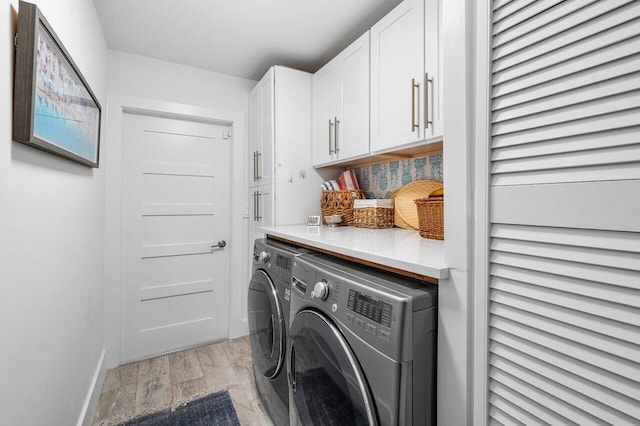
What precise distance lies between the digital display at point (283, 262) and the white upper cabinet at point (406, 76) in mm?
822

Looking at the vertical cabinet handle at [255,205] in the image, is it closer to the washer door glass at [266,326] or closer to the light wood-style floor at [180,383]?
the washer door glass at [266,326]

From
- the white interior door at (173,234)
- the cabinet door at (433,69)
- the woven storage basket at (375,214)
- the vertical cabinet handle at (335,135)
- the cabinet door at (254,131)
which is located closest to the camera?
the cabinet door at (433,69)

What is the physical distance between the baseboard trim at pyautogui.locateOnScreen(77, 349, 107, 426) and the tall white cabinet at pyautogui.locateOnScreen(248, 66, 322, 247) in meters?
1.46

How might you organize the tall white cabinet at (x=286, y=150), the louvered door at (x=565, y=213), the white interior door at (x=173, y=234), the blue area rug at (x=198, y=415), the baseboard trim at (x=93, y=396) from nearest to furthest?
1. the louvered door at (x=565, y=213)
2. the baseboard trim at (x=93, y=396)
3. the blue area rug at (x=198, y=415)
4. the tall white cabinet at (x=286, y=150)
5. the white interior door at (x=173, y=234)

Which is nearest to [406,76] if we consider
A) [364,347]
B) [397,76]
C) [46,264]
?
[397,76]

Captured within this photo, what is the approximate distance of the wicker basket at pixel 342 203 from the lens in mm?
2150

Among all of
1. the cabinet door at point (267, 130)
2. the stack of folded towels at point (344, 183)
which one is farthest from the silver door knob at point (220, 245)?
the stack of folded towels at point (344, 183)

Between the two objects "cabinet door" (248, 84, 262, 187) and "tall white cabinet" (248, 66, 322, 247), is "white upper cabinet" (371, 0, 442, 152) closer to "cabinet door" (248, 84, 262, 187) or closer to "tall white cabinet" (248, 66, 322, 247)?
"tall white cabinet" (248, 66, 322, 247)

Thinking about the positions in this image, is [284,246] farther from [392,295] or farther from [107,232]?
[107,232]

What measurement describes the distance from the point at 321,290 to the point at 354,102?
1.31 m

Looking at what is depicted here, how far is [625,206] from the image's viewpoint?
1.69 ft

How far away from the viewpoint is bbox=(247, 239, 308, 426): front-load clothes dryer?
1.43 metres

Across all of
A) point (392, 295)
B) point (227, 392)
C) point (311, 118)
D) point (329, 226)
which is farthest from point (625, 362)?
point (311, 118)

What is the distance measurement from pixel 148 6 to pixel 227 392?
2.45 meters
